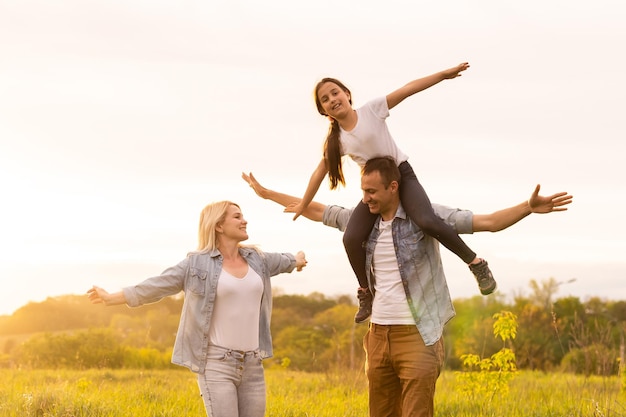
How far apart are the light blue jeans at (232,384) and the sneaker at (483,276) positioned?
1897mm

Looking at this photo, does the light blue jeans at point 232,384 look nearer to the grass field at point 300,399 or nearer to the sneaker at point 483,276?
the sneaker at point 483,276

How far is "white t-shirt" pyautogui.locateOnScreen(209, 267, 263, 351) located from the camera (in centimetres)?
616

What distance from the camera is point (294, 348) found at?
23.7 meters

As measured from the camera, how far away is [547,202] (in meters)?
5.26

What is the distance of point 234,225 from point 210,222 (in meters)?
0.23

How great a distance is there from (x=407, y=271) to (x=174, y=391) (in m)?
6.69

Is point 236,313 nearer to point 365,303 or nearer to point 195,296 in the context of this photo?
point 195,296

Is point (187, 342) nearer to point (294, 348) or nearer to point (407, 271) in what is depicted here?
point (407, 271)

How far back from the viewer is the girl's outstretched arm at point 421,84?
20.2 feet

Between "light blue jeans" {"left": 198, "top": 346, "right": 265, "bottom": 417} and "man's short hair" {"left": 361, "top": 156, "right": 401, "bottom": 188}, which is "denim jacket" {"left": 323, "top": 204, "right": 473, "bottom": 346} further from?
"light blue jeans" {"left": 198, "top": 346, "right": 265, "bottom": 417}

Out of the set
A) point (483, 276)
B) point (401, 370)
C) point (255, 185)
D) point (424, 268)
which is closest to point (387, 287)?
point (424, 268)

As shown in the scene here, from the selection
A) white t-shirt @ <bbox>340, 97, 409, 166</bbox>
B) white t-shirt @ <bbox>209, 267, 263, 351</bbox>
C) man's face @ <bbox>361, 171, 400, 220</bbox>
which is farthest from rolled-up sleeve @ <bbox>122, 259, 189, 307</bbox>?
man's face @ <bbox>361, 171, 400, 220</bbox>

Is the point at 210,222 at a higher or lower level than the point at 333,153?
lower

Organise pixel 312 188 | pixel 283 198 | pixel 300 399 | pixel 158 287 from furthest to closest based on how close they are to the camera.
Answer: pixel 300 399
pixel 283 198
pixel 312 188
pixel 158 287
